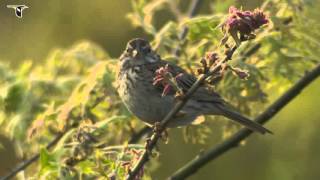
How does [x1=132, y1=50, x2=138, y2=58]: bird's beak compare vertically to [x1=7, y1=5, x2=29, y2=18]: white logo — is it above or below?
above

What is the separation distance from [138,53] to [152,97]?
344 millimetres

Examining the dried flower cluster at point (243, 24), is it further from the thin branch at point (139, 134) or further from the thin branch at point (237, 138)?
the thin branch at point (139, 134)

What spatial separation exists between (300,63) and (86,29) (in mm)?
3779

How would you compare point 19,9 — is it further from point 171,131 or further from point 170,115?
point 170,115

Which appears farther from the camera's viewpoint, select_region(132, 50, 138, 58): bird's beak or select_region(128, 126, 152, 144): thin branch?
select_region(132, 50, 138, 58): bird's beak

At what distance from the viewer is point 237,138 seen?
14.2 ft

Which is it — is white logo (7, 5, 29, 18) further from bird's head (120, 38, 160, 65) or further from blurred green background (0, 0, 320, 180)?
bird's head (120, 38, 160, 65)

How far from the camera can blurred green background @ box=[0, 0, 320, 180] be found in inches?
236

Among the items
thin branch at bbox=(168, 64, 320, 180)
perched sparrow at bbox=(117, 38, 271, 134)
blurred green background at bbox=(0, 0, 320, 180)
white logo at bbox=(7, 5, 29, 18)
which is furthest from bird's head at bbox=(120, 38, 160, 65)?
white logo at bbox=(7, 5, 29, 18)

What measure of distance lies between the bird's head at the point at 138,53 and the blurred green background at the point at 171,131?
534 mm

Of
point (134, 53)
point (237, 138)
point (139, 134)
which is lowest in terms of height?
point (139, 134)

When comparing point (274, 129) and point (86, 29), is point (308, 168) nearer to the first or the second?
point (274, 129)

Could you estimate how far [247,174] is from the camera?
668 cm

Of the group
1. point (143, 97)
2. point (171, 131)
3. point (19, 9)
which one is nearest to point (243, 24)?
point (143, 97)
